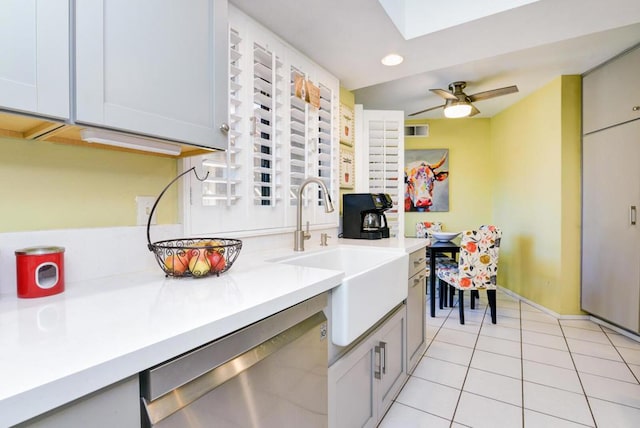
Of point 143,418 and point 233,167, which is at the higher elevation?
point 233,167

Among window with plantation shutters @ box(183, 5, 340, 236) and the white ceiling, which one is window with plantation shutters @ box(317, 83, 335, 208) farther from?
the white ceiling

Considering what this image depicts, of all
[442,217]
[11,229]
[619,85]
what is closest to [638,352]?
[619,85]

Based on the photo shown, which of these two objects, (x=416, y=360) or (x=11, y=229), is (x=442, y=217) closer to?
(x=416, y=360)

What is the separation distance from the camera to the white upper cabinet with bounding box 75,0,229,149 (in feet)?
2.59

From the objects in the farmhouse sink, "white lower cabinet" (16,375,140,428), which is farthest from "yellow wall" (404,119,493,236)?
"white lower cabinet" (16,375,140,428)

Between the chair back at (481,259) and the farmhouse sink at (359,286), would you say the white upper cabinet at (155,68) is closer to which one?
the farmhouse sink at (359,286)

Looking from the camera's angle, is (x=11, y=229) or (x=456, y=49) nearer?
(x=11, y=229)

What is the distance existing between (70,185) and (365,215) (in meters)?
1.82

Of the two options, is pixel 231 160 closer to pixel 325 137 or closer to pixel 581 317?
pixel 325 137

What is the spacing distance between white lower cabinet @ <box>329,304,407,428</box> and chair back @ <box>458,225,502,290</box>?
5.05 ft

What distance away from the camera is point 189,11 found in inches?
40.0

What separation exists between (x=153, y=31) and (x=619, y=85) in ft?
11.8

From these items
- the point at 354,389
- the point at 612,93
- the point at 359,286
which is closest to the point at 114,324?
the point at 359,286

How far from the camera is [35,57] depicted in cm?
70
